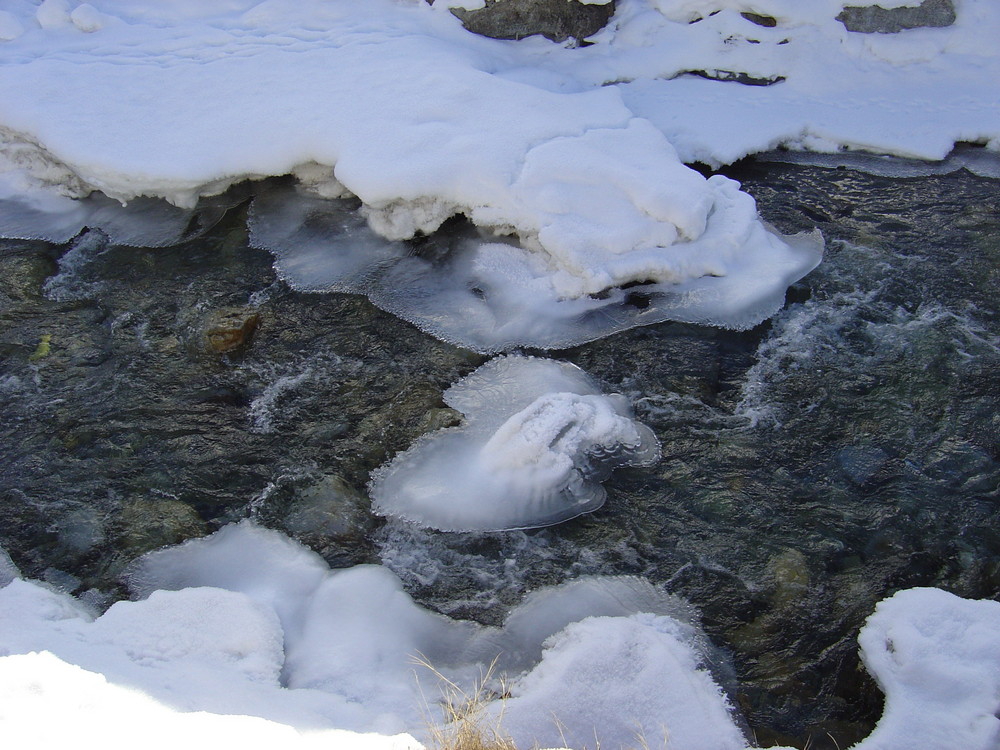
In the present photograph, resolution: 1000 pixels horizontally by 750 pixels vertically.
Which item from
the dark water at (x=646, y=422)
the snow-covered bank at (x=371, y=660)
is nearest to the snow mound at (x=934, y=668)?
the snow-covered bank at (x=371, y=660)

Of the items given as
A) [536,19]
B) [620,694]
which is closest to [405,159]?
[536,19]

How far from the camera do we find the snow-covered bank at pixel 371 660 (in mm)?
2703

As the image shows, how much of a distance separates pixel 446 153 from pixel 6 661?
3.87 m

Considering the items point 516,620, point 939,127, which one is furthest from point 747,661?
point 939,127

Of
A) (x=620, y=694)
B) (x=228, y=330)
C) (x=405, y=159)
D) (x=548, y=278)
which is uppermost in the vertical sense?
(x=405, y=159)

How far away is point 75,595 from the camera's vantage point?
3732mm

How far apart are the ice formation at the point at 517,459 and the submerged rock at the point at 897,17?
492cm

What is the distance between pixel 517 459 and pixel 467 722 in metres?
1.73

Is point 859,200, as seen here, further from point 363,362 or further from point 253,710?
point 253,710

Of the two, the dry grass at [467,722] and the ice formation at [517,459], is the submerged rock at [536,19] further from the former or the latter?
the dry grass at [467,722]

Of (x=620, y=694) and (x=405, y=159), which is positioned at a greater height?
(x=405, y=159)

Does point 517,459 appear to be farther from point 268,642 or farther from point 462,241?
point 462,241

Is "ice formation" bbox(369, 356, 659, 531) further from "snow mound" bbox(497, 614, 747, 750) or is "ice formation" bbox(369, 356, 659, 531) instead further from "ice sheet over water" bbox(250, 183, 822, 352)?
"snow mound" bbox(497, 614, 747, 750)

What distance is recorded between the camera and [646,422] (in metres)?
4.46
